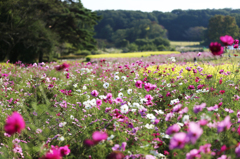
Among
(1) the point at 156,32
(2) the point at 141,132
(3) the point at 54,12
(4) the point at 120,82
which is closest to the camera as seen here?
(2) the point at 141,132

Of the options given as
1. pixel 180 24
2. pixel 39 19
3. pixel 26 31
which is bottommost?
pixel 26 31

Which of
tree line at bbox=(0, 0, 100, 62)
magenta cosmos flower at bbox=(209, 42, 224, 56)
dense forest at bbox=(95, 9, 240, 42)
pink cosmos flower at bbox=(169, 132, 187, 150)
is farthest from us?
dense forest at bbox=(95, 9, 240, 42)

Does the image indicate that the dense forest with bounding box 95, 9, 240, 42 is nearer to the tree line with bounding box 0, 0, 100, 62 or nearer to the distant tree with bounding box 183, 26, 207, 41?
the distant tree with bounding box 183, 26, 207, 41

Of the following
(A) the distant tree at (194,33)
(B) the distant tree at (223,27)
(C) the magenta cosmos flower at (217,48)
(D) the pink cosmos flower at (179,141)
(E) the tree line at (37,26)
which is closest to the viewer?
(D) the pink cosmos flower at (179,141)

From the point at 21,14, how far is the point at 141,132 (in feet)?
62.0

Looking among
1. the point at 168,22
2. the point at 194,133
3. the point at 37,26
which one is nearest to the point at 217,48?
the point at 194,133

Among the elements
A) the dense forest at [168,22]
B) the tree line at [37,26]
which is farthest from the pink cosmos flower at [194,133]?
the dense forest at [168,22]

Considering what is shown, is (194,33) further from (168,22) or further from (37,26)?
(37,26)

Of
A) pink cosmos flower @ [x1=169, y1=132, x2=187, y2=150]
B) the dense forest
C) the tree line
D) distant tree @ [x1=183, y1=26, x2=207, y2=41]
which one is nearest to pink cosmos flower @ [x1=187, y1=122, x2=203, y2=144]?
pink cosmos flower @ [x1=169, y1=132, x2=187, y2=150]

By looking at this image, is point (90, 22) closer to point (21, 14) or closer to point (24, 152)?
point (21, 14)

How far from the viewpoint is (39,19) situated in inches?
707

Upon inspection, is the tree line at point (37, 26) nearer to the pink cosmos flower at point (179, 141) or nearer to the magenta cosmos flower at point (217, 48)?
the magenta cosmos flower at point (217, 48)

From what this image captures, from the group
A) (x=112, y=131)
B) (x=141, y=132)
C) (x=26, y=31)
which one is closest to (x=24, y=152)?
(x=112, y=131)

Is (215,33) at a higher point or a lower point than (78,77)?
higher
